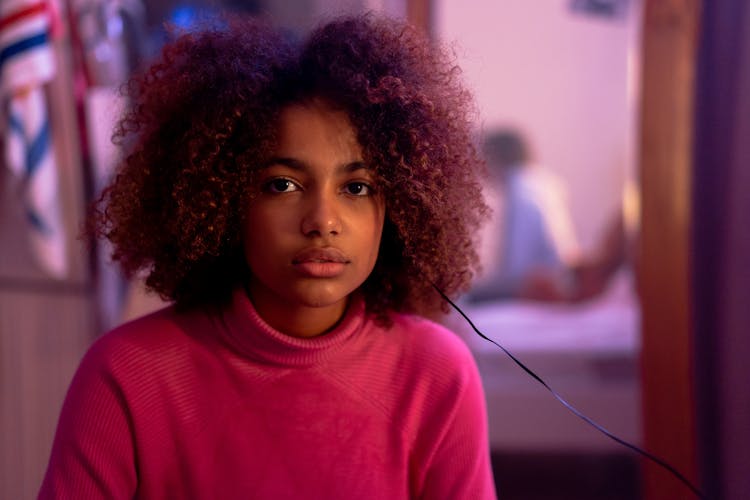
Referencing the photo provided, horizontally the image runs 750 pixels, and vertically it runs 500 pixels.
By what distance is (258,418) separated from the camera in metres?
0.76

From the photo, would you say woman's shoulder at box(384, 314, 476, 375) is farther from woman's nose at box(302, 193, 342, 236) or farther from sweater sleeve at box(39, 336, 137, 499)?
sweater sleeve at box(39, 336, 137, 499)

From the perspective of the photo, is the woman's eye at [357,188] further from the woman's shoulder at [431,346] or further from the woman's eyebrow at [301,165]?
the woman's shoulder at [431,346]

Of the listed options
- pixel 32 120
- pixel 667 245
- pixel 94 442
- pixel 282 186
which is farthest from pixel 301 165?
pixel 32 120

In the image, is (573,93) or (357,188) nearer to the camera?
(357,188)

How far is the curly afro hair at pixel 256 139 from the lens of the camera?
2.36 feet

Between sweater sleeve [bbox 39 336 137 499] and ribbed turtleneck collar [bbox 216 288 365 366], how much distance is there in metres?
0.14

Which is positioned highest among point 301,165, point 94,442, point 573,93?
point 573,93

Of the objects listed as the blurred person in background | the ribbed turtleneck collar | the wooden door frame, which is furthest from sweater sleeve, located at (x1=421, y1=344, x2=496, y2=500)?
the blurred person in background

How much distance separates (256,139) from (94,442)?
1.18 ft

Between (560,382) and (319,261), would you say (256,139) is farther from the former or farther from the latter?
(560,382)

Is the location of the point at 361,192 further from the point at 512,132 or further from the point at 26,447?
the point at 512,132

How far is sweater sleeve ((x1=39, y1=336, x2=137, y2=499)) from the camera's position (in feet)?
2.31

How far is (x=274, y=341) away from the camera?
0.75m

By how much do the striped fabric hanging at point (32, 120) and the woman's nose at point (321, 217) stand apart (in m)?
1.17
